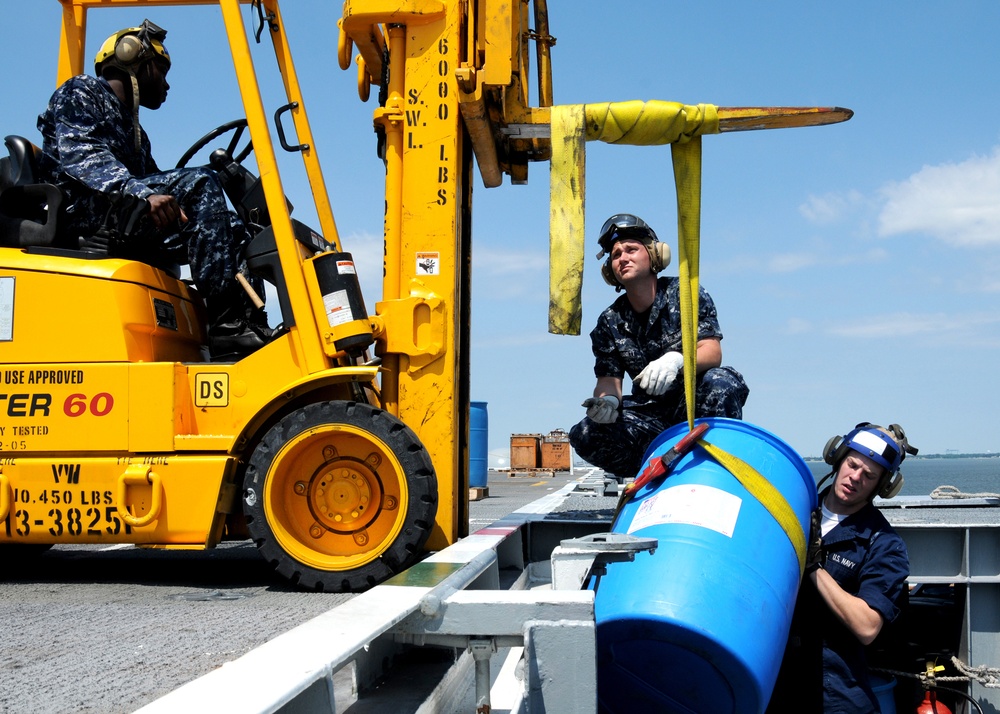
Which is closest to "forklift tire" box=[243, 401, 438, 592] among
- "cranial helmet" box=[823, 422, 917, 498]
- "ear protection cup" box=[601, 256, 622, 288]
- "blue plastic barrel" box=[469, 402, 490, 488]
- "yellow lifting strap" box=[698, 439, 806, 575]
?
"yellow lifting strap" box=[698, 439, 806, 575]

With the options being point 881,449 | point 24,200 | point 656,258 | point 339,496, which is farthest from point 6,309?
point 881,449

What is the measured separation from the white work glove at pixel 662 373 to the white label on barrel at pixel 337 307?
4.51ft

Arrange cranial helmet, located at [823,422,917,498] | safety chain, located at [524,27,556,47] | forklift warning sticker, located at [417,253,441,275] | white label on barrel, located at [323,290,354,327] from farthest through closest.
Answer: safety chain, located at [524,27,556,47]
forklift warning sticker, located at [417,253,441,275]
white label on barrel, located at [323,290,354,327]
cranial helmet, located at [823,422,917,498]

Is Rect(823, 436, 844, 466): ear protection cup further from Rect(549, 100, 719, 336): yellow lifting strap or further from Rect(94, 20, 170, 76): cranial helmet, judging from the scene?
Rect(94, 20, 170, 76): cranial helmet

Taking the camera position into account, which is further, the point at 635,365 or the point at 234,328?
the point at 635,365

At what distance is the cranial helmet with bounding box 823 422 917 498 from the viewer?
379 cm

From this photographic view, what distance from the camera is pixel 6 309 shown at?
4.21m

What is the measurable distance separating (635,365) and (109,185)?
8.77 feet

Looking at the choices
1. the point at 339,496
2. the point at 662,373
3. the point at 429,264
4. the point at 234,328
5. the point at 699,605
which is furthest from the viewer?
the point at 234,328

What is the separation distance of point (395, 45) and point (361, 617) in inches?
122

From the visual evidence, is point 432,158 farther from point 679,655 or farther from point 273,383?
point 679,655

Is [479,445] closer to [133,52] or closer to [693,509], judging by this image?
[133,52]

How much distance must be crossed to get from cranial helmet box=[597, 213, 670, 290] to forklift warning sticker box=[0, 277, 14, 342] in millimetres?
2811

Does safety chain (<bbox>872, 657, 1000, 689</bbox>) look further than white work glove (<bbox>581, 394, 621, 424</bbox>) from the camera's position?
Yes
